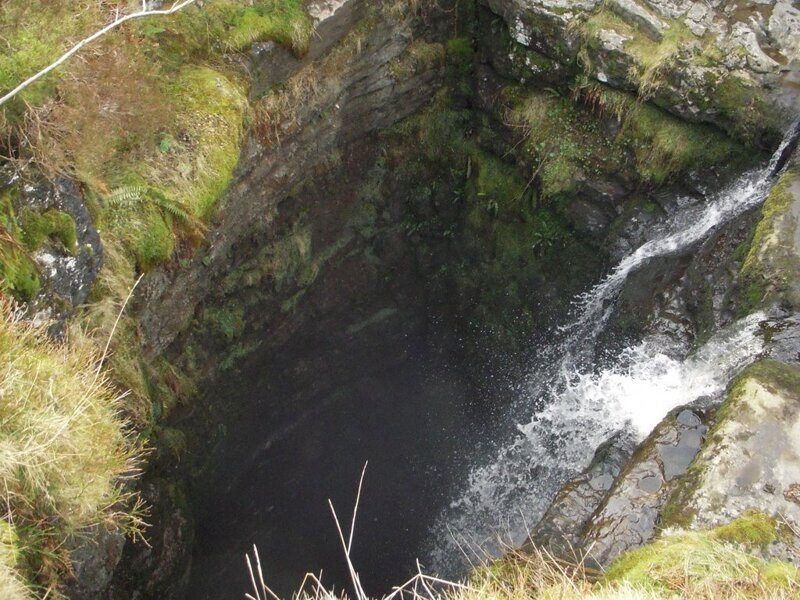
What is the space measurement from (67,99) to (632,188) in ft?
18.9

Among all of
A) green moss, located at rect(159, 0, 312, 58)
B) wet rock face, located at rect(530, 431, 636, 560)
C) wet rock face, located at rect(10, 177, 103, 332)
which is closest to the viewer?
wet rock face, located at rect(10, 177, 103, 332)

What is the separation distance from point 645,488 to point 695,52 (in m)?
4.35

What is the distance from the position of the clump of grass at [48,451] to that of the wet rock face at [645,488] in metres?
3.22

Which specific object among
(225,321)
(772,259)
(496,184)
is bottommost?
(225,321)

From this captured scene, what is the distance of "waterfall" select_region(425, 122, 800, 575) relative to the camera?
6.33 metres

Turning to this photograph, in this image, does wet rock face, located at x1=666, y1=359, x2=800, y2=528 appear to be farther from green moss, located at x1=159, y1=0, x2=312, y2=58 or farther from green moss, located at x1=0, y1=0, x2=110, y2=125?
green moss, located at x1=159, y1=0, x2=312, y2=58

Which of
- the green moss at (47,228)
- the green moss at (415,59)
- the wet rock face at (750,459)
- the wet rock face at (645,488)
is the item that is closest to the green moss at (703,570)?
the wet rock face at (750,459)

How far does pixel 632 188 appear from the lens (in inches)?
291

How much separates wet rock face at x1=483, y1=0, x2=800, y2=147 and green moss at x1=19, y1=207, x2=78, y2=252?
5.26 m

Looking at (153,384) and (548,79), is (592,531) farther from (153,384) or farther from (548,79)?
(548,79)

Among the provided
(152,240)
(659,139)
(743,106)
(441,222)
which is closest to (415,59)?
(441,222)

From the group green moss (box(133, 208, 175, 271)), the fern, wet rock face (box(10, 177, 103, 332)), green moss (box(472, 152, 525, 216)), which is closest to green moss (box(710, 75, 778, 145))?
green moss (box(472, 152, 525, 216))

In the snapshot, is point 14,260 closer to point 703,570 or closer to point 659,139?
point 703,570

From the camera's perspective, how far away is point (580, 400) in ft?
24.8
